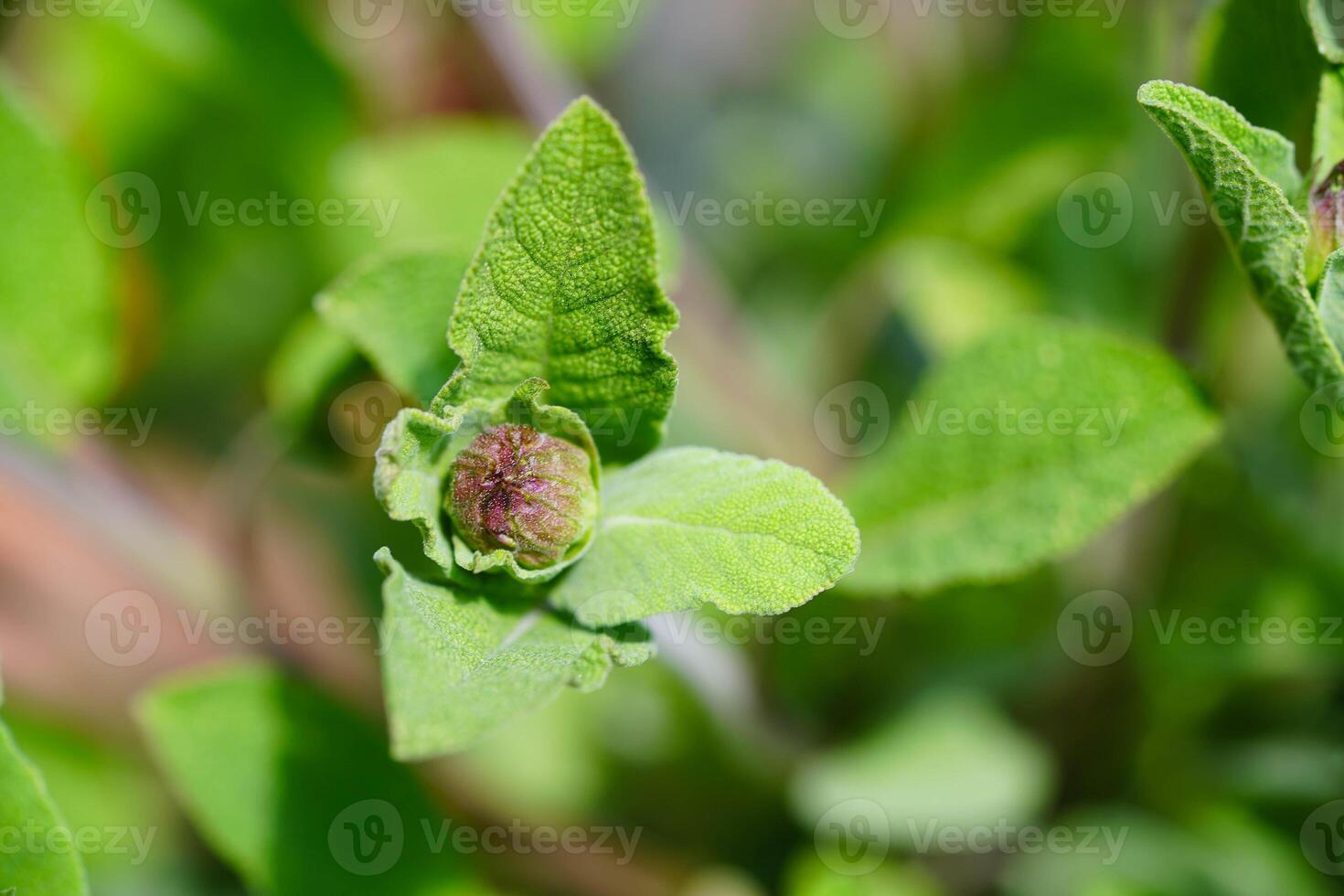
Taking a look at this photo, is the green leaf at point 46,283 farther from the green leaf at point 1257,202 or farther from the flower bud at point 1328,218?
the flower bud at point 1328,218

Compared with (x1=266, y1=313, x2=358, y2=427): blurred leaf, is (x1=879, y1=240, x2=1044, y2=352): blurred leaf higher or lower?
higher

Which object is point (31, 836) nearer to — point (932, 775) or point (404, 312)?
point (404, 312)

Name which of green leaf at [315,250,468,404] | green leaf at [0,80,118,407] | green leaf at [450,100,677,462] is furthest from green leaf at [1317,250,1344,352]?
green leaf at [0,80,118,407]

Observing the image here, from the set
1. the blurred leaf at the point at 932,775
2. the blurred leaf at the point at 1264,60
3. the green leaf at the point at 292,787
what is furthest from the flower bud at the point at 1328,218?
the green leaf at the point at 292,787

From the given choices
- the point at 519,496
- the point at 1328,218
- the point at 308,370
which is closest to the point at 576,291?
the point at 519,496

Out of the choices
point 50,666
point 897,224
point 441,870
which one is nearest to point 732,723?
point 441,870

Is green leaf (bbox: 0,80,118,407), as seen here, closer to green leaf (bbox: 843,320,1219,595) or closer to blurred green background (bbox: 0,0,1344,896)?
blurred green background (bbox: 0,0,1344,896)
